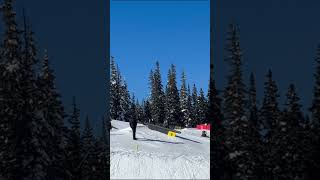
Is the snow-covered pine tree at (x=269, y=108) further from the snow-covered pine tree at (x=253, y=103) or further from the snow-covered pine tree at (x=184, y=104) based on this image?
the snow-covered pine tree at (x=184, y=104)

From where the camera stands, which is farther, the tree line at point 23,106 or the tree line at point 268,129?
the tree line at point 268,129

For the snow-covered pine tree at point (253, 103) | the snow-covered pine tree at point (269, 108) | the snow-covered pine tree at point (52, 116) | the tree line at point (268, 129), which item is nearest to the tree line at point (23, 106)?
the snow-covered pine tree at point (52, 116)

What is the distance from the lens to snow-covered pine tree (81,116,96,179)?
52.7 metres

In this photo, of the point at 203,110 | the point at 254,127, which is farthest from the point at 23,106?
the point at 254,127

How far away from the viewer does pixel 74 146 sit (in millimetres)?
51562

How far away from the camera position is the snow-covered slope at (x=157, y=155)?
1741 centimetres

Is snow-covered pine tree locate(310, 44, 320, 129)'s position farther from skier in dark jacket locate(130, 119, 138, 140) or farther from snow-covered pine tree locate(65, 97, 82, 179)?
skier in dark jacket locate(130, 119, 138, 140)

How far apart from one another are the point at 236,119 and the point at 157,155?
86.6ft

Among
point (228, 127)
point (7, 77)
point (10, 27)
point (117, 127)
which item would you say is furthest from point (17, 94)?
point (117, 127)

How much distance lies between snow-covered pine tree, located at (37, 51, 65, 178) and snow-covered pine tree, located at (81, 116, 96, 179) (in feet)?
19.5

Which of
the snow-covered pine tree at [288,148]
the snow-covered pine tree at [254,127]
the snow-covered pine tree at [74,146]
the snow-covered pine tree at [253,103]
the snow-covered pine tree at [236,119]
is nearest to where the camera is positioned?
the snow-covered pine tree at [236,119]

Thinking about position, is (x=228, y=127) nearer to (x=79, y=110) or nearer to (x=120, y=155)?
(x=79, y=110)

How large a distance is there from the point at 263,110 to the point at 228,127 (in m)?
11.4

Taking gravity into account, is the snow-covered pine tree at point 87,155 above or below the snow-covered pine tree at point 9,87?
below
